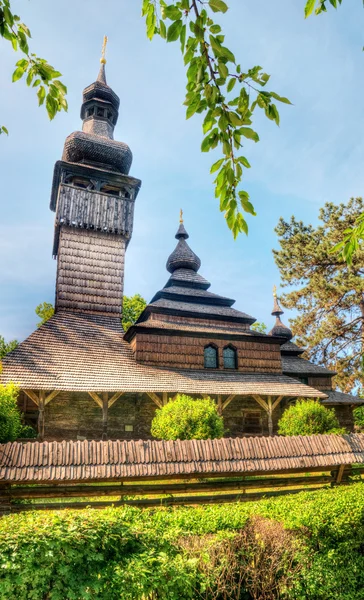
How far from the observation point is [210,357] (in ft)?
63.7

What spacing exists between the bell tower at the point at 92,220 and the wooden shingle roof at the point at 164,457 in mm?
13802

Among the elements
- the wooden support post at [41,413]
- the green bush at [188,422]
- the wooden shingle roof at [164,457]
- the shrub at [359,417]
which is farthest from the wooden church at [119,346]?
the wooden shingle roof at [164,457]

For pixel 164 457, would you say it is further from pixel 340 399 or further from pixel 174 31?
pixel 340 399

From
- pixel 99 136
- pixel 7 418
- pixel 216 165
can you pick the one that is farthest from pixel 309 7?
pixel 99 136

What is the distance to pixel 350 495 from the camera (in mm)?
7367

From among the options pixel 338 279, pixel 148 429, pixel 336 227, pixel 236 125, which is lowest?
pixel 148 429

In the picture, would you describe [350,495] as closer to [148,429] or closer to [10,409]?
[10,409]

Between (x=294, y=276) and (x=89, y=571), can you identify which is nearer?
(x=89, y=571)

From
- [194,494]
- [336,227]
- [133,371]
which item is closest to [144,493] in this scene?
[194,494]

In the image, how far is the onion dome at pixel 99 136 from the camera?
25.1m

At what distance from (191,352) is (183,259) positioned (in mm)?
8187

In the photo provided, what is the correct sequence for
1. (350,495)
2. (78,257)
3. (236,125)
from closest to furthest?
(236,125)
(350,495)
(78,257)

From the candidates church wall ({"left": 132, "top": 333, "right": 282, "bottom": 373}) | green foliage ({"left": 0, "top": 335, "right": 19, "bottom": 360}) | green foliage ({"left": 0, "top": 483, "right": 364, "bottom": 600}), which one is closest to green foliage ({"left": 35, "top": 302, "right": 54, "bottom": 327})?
green foliage ({"left": 0, "top": 335, "right": 19, "bottom": 360})

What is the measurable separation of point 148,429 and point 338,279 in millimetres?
14270
